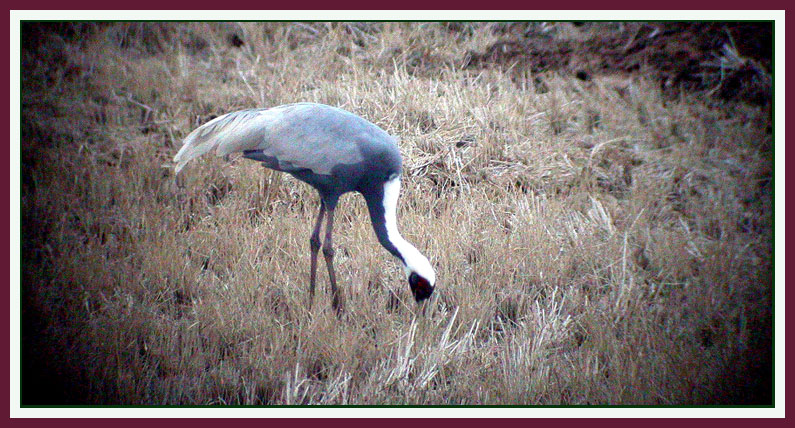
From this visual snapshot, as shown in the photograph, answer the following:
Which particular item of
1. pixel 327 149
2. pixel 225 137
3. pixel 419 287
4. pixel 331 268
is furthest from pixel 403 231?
pixel 225 137

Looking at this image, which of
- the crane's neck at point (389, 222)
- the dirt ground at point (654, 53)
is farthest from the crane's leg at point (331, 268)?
the dirt ground at point (654, 53)

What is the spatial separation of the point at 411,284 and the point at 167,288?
1162 millimetres

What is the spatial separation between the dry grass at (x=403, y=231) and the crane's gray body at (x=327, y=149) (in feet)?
1.54

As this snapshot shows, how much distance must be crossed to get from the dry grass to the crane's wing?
1.95ft

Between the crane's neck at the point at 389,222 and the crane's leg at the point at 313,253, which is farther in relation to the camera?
the crane's leg at the point at 313,253

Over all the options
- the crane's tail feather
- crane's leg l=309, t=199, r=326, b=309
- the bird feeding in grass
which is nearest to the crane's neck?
the bird feeding in grass

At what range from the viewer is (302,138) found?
2.88 metres

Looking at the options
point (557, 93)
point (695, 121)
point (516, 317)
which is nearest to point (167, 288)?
point (516, 317)

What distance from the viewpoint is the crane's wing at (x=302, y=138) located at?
2848 millimetres

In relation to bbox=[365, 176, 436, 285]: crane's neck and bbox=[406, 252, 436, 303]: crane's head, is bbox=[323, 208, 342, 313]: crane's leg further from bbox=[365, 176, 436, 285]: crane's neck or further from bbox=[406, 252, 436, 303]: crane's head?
bbox=[406, 252, 436, 303]: crane's head

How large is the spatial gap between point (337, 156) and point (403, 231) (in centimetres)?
76

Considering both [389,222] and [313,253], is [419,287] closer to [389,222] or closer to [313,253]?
[389,222]

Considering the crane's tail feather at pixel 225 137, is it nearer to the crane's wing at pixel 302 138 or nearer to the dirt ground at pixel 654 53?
the crane's wing at pixel 302 138

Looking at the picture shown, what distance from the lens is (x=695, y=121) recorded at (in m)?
3.97
